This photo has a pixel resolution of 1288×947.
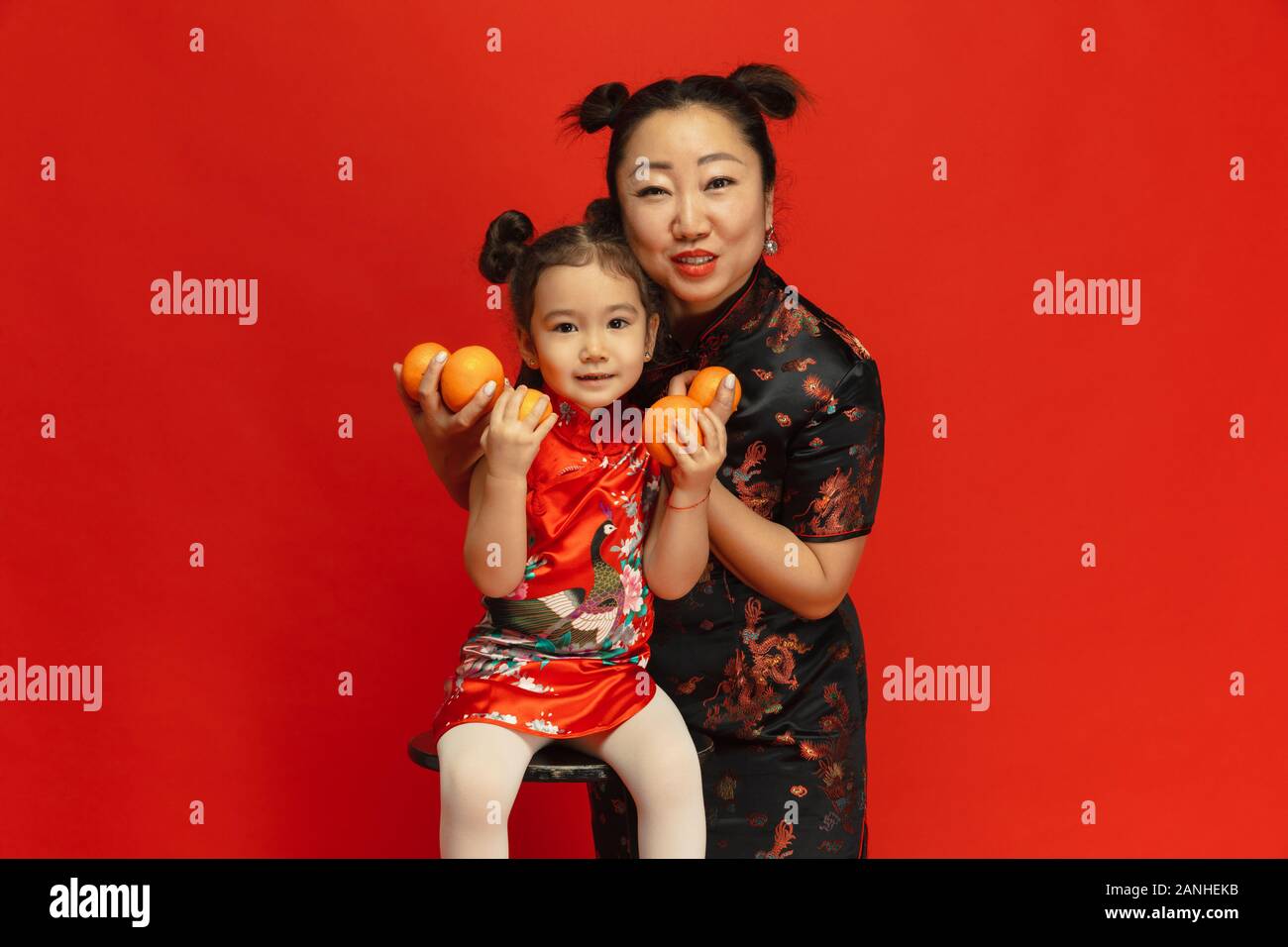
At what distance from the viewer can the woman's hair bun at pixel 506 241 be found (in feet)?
7.52

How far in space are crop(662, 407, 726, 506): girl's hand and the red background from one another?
1404 mm

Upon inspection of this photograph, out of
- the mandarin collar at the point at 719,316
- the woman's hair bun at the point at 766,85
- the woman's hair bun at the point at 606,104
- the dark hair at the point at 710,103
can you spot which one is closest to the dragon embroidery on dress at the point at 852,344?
the mandarin collar at the point at 719,316

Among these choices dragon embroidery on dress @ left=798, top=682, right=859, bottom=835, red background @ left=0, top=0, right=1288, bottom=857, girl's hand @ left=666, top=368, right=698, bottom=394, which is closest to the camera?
girl's hand @ left=666, top=368, right=698, bottom=394

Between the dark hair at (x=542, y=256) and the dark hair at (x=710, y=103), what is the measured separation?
0.39 feet

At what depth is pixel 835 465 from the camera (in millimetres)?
2342

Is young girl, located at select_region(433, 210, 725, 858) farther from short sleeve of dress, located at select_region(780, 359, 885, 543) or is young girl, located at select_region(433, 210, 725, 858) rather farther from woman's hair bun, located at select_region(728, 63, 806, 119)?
woman's hair bun, located at select_region(728, 63, 806, 119)

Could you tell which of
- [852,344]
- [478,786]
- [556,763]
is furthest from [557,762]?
[852,344]

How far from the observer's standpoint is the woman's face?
2270 millimetres

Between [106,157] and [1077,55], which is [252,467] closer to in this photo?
[106,157]

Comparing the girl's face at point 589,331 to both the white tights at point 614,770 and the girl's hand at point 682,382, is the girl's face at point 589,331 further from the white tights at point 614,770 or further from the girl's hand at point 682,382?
the white tights at point 614,770

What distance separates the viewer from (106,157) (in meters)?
3.33

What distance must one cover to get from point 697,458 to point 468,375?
33 centimetres

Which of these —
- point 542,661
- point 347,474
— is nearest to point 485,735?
point 542,661

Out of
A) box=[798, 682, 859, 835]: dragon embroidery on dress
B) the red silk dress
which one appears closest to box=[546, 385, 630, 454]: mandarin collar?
the red silk dress
